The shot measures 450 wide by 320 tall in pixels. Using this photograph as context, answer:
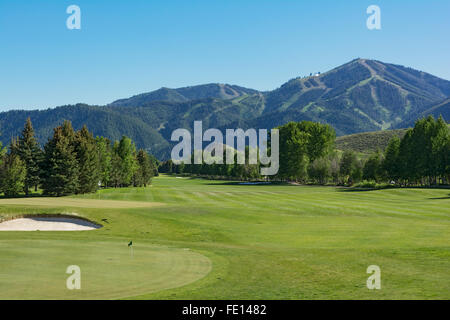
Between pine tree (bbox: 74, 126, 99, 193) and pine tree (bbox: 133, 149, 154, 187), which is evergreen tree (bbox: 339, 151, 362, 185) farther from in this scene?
pine tree (bbox: 74, 126, 99, 193)

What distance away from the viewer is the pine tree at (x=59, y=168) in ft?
214

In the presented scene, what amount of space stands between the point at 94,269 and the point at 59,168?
5521cm

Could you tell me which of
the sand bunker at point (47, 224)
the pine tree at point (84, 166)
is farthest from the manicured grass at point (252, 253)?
the pine tree at point (84, 166)

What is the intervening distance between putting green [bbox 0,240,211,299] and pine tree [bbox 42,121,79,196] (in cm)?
4635

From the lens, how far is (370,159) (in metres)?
96.6

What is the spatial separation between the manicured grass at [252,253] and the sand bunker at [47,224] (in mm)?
1123

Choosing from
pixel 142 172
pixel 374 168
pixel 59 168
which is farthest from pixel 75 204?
pixel 374 168

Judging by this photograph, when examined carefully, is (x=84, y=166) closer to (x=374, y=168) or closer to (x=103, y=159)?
(x=103, y=159)

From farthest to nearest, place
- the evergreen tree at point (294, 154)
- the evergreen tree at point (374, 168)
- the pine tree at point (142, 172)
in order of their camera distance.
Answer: the evergreen tree at point (294, 154) → the pine tree at point (142, 172) → the evergreen tree at point (374, 168)

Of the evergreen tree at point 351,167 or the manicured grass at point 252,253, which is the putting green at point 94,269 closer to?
the manicured grass at point 252,253

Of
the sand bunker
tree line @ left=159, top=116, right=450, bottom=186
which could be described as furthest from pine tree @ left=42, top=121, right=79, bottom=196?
tree line @ left=159, top=116, right=450, bottom=186
